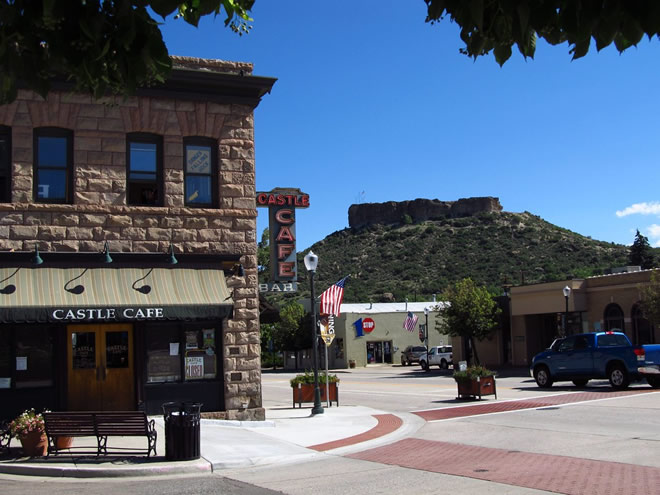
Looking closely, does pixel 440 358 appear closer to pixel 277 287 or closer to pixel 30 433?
pixel 277 287

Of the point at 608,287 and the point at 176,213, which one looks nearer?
the point at 176,213

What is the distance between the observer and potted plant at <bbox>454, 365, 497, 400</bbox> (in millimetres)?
22766

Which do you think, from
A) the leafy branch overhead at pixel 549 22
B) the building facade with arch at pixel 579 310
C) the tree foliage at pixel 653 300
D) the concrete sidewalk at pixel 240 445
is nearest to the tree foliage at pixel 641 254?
the building facade with arch at pixel 579 310

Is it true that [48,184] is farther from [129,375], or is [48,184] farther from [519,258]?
[519,258]

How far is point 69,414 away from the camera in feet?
41.3

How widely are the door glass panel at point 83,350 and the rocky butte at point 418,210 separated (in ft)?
281

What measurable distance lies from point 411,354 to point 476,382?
3833cm

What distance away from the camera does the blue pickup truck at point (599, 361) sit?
23.5 m

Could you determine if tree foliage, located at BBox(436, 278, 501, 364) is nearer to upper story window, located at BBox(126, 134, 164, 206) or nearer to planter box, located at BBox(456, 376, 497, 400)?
planter box, located at BBox(456, 376, 497, 400)

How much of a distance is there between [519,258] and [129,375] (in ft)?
229

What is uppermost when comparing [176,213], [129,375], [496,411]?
[176,213]

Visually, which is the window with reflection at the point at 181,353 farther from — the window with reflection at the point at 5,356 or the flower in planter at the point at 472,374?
the flower in planter at the point at 472,374

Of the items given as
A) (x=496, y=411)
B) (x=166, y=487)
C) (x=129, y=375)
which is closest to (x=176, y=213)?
(x=129, y=375)

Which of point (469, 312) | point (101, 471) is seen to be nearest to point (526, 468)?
point (101, 471)
